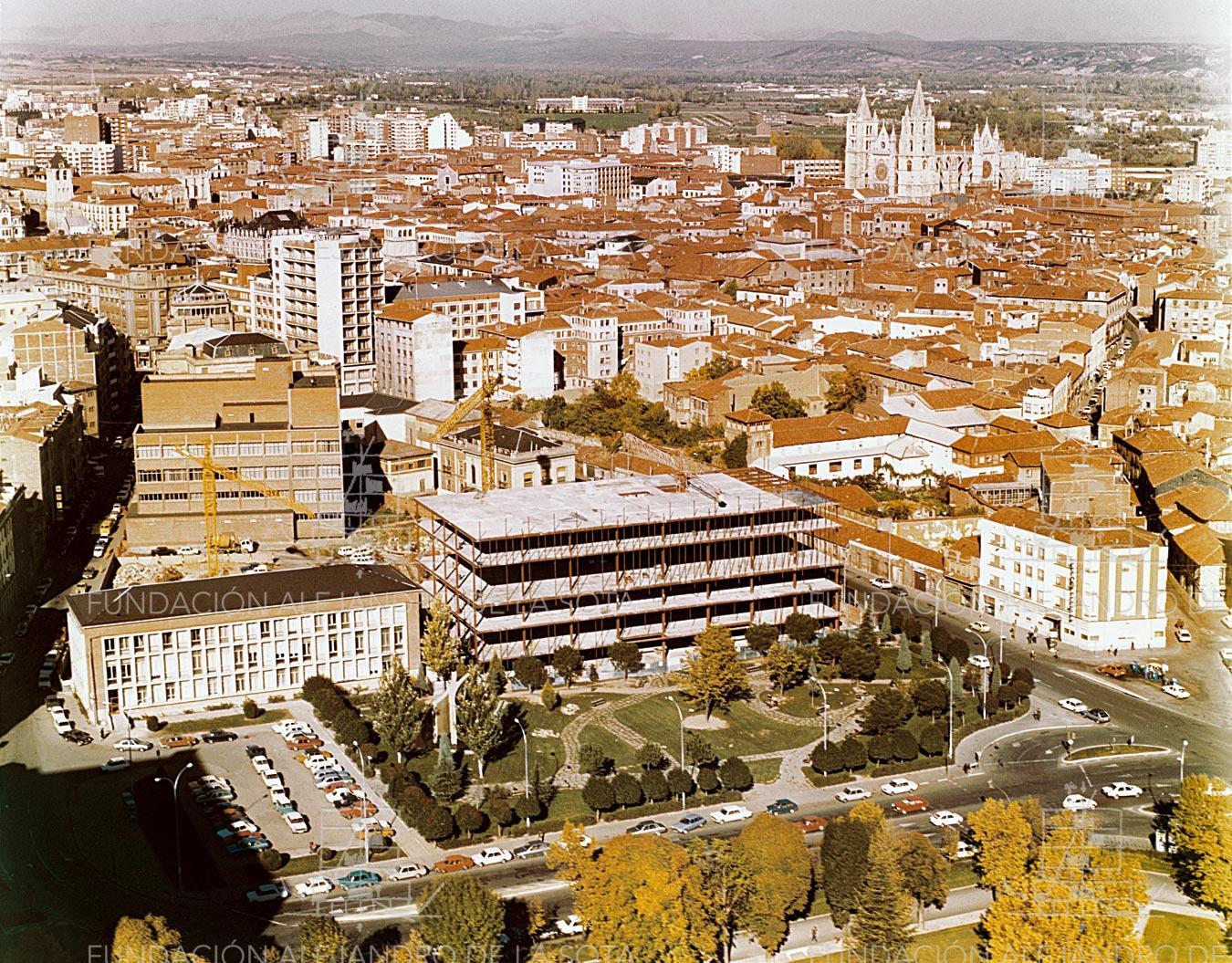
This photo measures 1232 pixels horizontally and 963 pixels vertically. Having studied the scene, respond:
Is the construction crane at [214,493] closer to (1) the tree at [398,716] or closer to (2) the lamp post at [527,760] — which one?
(1) the tree at [398,716]

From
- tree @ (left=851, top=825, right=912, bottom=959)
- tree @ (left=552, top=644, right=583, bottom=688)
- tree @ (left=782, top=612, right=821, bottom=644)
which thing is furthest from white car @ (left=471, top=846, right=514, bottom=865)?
tree @ (left=782, top=612, right=821, bottom=644)

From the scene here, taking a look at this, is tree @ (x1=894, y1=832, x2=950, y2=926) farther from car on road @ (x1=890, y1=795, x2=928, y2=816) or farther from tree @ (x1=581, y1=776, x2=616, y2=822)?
tree @ (x1=581, y1=776, x2=616, y2=822)

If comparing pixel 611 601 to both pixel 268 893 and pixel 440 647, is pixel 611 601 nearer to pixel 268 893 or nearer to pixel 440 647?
pixel 440 647

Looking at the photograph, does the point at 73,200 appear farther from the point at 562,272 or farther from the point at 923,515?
the point at 923,515

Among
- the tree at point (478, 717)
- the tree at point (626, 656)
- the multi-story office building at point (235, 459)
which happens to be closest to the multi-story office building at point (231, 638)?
the tree at point (478, 717)

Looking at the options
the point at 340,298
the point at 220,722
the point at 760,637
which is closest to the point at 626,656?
the point at 760,637

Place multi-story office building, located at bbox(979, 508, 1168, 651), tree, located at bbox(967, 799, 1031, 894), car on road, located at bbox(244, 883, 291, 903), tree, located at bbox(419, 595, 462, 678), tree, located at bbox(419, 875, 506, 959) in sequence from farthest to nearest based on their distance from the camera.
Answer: multi-story office building, located at bbox(979, 508, 1168, 651), tree, located at bbox(419, 595, 462, 678), car on road, located at bbox(244, 883, 291, 903), tree, located at bbox(967, 799, 1031, 894), tree, located at bbox(419, 875, 506, 959)

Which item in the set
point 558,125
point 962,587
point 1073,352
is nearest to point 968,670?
point 962,587
